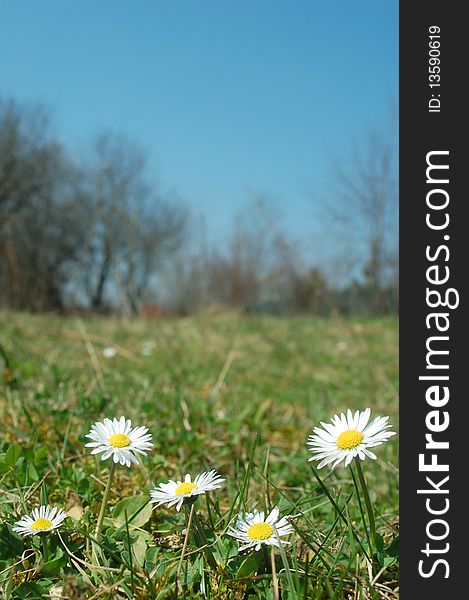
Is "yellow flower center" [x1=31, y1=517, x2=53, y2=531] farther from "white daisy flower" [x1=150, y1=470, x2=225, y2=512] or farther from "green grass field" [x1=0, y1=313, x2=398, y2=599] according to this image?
"white daisy flower" [x1=150, y1=470, x2=225, y2=512]

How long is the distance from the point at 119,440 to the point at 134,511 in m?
0.17

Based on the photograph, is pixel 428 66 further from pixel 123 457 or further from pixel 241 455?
pixel 241 455

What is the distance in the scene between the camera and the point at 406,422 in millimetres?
838

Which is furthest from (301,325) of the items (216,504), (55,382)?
(216,504)

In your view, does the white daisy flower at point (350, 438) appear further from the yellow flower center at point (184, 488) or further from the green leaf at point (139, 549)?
the green leaf at point (139, 549)

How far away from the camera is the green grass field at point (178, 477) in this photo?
880mm

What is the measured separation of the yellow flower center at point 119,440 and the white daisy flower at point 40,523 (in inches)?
4.5

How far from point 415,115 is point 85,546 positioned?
2.45 ft

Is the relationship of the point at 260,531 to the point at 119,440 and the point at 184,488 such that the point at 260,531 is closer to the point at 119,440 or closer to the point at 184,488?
the point at 184,488

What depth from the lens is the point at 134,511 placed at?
3.43 feet

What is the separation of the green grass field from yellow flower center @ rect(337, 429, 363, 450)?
62 millimetres

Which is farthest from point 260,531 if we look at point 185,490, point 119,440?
point 119,440

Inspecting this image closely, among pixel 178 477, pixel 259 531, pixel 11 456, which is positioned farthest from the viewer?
pixel 178 477

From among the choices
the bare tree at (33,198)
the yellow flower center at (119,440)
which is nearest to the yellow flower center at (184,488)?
the yellow flower center at (119,440)
